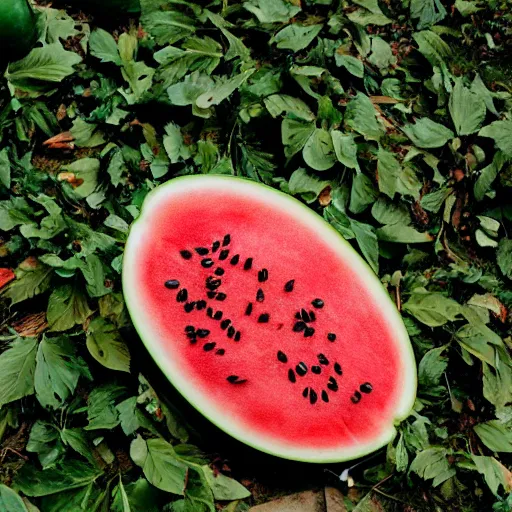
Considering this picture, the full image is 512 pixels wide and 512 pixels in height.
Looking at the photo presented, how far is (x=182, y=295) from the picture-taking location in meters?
1.78

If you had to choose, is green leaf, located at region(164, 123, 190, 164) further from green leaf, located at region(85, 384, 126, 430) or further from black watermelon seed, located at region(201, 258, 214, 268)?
green leaf, located at region(85, 384, 126, 430)

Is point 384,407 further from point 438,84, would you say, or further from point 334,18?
point 334,18

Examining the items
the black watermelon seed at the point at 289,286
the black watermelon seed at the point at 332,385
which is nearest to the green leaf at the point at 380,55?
the black watermelon seed at the point at 289,286

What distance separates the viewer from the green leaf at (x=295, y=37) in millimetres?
2318

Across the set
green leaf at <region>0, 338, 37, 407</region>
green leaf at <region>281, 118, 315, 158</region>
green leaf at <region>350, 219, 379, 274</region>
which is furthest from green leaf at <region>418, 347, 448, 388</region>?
green leaf at <region>0, 338, 37, 407</region>

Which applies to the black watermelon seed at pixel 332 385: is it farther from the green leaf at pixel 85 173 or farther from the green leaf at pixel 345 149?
the green leaf at pixel 85 173

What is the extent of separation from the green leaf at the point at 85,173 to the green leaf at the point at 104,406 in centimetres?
59

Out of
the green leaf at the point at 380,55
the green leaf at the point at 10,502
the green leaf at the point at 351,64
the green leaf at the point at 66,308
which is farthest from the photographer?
the green leaf at the point at 380,55

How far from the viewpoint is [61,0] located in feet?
7.55

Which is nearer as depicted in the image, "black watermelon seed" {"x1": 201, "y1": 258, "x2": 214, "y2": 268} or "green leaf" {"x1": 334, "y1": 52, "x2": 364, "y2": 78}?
"black watermelon seed" {"x1": 201, "y1": 258, "x2": 214, "y2": 268}

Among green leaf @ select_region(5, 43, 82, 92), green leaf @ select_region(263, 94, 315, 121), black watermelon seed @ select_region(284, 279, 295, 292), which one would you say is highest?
green leaf @ select_region(5, 43, 82, 92)

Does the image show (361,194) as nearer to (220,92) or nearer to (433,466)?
(220,92)

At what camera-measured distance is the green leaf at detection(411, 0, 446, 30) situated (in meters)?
2.53

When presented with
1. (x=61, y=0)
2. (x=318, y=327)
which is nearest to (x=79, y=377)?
(x=318, y=327)
